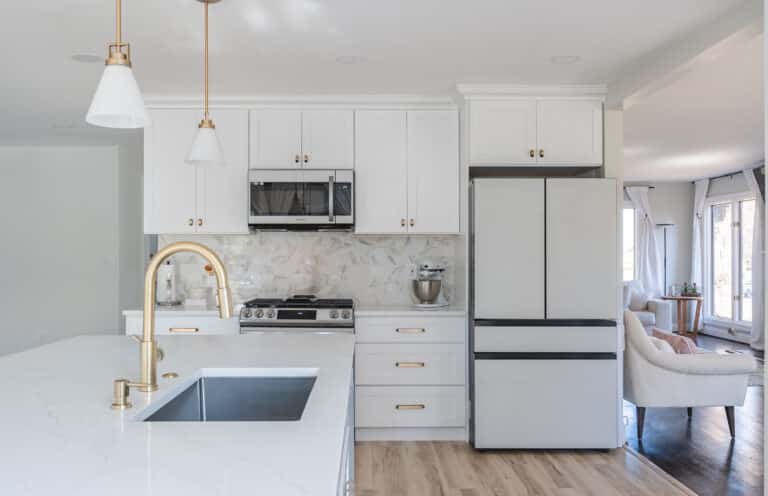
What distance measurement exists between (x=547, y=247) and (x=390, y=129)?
4.49 feet

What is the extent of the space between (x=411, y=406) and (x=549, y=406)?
35.2 inches

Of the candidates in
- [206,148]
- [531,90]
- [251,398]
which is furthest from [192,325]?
[531,90]

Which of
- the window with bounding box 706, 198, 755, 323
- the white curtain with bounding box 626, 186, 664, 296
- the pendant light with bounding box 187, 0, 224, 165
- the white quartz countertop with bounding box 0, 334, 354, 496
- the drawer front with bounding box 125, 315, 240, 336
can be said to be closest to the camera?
the white quartz countertop with bounding box 0, 334, 354, 496

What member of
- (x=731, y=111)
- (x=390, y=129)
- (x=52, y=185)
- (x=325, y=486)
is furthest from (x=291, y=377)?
(x=52, y=185)

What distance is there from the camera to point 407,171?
4.21m

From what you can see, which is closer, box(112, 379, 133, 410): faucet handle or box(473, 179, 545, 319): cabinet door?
box(112, 379, 133, 410): faucet handle

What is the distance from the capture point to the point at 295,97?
4.14 metres

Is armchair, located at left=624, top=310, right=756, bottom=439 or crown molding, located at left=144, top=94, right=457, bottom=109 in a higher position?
crown molding, located at left=144, top=94, right=457, bottom=109

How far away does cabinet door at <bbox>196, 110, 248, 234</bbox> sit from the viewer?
419 centimetres

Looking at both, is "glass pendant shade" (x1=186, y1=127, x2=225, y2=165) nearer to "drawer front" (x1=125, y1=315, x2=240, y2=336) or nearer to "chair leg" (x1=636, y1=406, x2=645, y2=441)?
"drawer front" (x1=125, y1=315, x2=240, y2=336)

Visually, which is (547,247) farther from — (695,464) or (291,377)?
(291,377)

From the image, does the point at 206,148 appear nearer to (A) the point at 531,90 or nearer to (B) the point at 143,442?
(B) the point at 143,442

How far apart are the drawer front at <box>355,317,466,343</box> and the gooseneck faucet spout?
248 cm

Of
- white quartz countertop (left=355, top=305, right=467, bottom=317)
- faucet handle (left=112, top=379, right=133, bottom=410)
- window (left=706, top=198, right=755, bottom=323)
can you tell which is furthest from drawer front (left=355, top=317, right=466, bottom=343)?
window (left=706, top=198, right=755, bottom=323)
